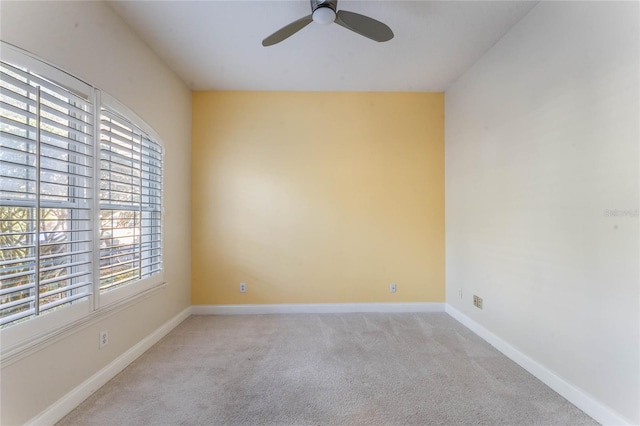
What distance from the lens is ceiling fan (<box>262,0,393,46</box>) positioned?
1716mm

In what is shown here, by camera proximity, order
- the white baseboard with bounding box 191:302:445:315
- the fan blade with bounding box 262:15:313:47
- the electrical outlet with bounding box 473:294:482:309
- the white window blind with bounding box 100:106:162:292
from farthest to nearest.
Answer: the white baseboard with bounding box 191:302:445:315
the electrical outlet with bounding box 473:294:482:309
the white window blind with bounding box 100:106:162:292
the fan blade with bounding box 262:15:313:47

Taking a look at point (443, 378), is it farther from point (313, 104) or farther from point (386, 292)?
point (313, 104)

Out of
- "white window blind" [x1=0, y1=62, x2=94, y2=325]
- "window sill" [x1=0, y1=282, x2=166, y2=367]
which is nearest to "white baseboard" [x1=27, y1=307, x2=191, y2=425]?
"window sill" [x1=0, y1=282, x2=166, y2=367]

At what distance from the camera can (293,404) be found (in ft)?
5.66

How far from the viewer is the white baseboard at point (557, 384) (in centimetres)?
154

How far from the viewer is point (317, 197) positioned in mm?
3375

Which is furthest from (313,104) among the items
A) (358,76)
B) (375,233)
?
(375,233)

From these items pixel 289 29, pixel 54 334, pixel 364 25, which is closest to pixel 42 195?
pixel 54 334

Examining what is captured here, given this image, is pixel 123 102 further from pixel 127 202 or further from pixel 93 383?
pixel 93 383

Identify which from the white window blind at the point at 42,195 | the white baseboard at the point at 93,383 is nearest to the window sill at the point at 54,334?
the white window blind at the point at 42,195

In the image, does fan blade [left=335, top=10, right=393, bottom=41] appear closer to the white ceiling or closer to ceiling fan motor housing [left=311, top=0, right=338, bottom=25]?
ceiling fan motor housing [left=311, top=0, right=338, bottom=25]

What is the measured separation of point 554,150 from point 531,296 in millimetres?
1124

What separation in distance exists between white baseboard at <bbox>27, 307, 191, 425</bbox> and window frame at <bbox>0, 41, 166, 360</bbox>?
387 millimetres

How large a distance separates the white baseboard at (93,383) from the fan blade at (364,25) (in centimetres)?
297
